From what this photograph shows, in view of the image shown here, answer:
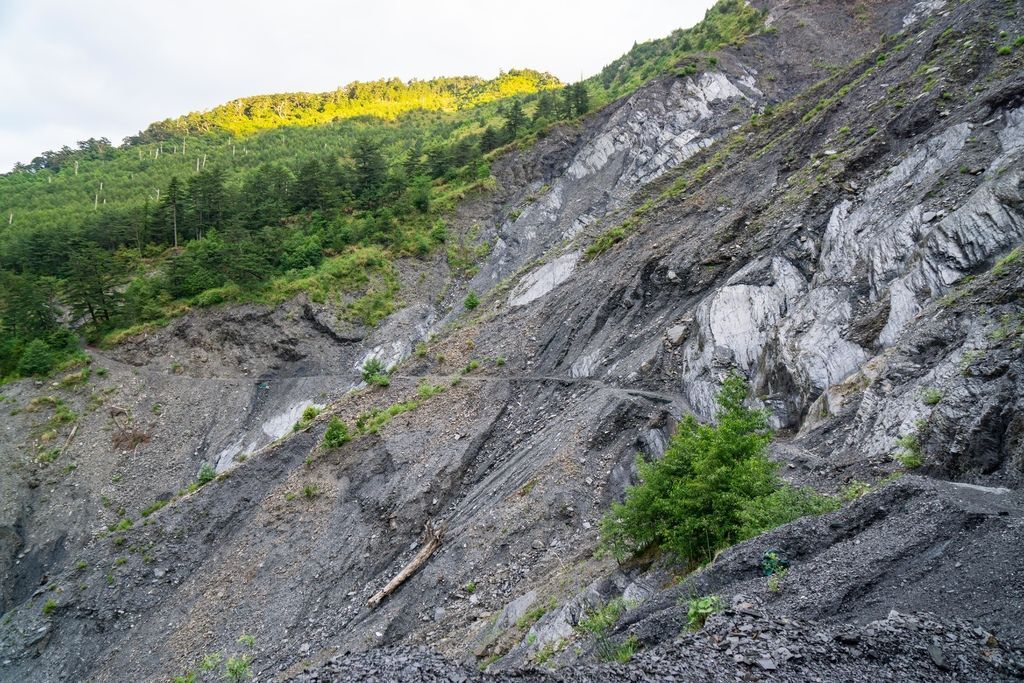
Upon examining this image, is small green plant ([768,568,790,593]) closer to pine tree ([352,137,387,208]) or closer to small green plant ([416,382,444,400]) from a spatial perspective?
small green plant ([416,382,444,400])

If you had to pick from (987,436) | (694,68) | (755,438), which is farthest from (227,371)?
(694,68)

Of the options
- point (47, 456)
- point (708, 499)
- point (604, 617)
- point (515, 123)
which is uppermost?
point (515, 123)

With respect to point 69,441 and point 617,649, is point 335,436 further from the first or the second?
point 617,649

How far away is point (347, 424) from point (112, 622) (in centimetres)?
1031

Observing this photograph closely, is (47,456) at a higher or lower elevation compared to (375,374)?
higher

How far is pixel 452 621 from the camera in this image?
551 inches

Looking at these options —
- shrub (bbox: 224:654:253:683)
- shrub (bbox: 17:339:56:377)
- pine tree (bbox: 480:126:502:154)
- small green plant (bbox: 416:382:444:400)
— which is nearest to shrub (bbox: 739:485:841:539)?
shrub (bbox: 224:654:253:683)

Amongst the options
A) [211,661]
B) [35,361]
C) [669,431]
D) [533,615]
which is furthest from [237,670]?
[35,361]

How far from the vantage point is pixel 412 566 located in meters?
16.8

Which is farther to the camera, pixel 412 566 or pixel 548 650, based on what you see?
pixel 412 566

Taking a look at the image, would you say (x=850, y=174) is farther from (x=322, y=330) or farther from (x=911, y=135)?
(x=322, y=330)

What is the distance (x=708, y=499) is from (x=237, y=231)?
37277 mm

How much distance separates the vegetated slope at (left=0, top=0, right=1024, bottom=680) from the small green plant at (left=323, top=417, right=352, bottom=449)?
38cm

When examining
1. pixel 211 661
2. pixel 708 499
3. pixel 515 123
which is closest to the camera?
pixel 708 499
